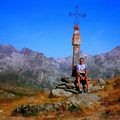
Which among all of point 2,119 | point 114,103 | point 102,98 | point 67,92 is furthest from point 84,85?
point 2,119

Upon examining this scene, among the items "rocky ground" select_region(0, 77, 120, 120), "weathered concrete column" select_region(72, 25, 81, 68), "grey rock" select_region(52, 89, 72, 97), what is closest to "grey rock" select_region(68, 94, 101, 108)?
"rocky ground" select_region(0, 77, 120, 120)

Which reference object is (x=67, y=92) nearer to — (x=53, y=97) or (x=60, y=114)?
(x=53, y=97)

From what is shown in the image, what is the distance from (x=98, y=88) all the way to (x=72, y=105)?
30.0ft

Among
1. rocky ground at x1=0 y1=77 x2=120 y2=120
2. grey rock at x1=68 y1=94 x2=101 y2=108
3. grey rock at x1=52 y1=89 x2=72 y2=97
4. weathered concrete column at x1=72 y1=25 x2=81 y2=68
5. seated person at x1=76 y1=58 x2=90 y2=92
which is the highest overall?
weathered concrete column at x1=72 y1=25 x2=81 y2=68

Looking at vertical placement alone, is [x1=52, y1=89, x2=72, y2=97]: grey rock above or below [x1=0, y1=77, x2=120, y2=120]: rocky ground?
above

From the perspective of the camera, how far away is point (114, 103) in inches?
884

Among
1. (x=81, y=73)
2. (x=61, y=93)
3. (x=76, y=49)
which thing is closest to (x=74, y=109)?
(x=81, y=73)

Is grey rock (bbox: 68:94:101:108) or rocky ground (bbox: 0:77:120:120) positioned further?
grey rock (bbox: 68:94:101:108)

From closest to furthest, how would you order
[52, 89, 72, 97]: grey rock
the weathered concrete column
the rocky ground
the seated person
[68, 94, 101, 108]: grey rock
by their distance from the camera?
the rocky ground, [68, 94, 101, 108]: grey rock, the seated person, [52, 89, 72, 97]: grey rock, the weathered concrete column

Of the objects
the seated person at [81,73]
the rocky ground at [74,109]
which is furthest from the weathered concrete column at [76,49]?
the rocky ground at [74,109]

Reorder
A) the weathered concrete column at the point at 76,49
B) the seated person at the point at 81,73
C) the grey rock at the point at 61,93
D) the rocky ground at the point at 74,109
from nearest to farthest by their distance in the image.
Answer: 1. the rocky ground at the point at 74,109
2. the seated person at the point at 81,73
3. the grey rock at the point at 61,93
4. the weathered concrete column at the point at 76,49

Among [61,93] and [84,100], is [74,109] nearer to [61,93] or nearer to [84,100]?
[84,100]

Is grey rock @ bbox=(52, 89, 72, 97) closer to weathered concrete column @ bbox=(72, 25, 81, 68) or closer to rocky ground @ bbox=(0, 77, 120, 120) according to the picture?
rocky ground @ bbox=(0, 77, 120, 120)

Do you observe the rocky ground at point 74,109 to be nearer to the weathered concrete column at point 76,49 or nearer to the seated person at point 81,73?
the seated person at point 81,73
